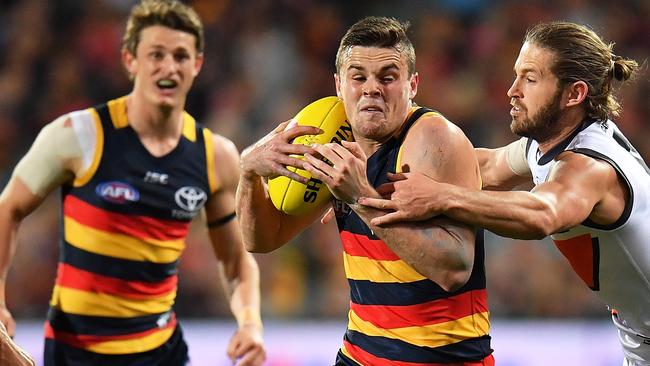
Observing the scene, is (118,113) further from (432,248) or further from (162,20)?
(432,248)

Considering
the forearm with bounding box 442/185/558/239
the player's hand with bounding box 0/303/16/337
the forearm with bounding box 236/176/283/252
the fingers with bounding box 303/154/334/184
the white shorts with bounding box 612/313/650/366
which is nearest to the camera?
the forearm with bounding box 442/185/558/239

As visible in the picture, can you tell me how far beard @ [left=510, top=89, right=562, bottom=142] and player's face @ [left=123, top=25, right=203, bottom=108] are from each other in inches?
80.8

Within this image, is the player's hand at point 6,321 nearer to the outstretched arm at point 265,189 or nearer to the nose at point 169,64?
the outstretched arm at point 265,189

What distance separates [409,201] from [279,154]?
0.54 m

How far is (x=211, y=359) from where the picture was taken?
7.05 metres

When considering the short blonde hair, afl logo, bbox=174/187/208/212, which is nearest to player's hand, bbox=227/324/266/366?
afl logo, bbox=174/187/208/212

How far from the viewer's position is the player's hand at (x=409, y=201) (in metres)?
3.51

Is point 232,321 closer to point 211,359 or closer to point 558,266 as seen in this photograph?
point 211,359

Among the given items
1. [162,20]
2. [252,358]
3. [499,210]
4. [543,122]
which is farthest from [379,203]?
[162,20]

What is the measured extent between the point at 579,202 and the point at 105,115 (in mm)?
2678

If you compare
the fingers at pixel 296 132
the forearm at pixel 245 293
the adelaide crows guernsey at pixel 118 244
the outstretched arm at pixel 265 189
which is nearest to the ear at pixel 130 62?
the adelaide crows guernsey at pixel 118 244

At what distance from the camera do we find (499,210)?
3512mm

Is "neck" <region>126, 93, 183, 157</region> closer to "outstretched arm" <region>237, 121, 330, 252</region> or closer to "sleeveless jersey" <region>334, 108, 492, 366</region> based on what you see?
"outstretched arm" <region>237, 121, 330, 252</region>

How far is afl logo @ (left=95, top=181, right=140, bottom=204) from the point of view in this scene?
16.9 ft
